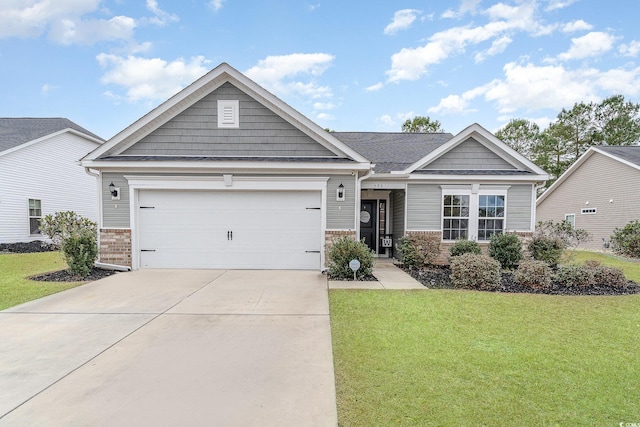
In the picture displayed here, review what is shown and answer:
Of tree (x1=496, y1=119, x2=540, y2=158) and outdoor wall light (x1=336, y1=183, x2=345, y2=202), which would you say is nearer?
outdoor wall light (x1=336, y1=183, x2=345, y2=202)

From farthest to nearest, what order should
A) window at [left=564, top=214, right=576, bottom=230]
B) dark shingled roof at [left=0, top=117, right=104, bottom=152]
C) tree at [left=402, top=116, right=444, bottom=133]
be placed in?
tree at [left=402, top=116, right=444, bottom=133] → window at [left=564, top=214, right=576, bottom=230] → dark shingled roof at [left=0, top=117, right=104, bottom=152]

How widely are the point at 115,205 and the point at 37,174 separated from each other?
10.1m

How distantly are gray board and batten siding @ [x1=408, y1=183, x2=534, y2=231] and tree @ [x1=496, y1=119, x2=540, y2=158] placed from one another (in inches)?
873

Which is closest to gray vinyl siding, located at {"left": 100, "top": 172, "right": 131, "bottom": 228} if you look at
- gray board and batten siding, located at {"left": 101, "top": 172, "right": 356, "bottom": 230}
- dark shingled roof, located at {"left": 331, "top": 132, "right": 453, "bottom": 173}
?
gray board and batten siding, located at {"left": 101, "top": 172, "right": 356, "bottom": 230}

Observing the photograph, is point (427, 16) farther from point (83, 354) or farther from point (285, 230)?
point (83, 354)

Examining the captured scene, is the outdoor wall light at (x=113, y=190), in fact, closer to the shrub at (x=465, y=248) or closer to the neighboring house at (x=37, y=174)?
the neighboring house at (x=37, y=174)

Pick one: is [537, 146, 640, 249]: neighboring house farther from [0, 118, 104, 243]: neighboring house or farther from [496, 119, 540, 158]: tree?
[0, 118, 104, 243]: neighboring house

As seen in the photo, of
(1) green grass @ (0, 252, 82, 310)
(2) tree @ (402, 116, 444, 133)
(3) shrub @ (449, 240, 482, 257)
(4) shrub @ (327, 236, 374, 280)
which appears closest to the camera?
(1) green grass @ (0, 252, 82, 310)

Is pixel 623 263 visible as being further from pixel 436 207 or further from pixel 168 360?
pixel 168 360

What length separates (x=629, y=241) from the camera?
12812mm

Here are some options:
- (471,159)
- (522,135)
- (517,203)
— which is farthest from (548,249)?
(522,135)

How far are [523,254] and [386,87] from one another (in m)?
11.7

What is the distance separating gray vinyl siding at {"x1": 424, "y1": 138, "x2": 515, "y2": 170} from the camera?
1068 centimetres

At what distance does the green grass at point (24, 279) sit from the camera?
6.23 meters
